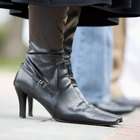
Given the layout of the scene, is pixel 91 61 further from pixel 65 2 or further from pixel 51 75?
pixel 65 2

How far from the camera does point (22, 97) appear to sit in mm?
2010

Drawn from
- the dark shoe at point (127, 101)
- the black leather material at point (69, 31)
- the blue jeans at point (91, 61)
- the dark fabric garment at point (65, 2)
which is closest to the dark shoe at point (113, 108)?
the blue jeans at point (91, 61)

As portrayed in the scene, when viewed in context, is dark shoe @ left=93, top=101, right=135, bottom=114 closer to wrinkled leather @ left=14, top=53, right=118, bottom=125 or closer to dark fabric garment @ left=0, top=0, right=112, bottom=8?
wrinkled leather @ left=14, top=53, right=118, bottom=125

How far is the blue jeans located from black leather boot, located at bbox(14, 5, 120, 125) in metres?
0.65

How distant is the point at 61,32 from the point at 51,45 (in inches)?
2.2

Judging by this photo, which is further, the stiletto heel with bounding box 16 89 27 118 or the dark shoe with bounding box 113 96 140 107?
the dark shoe with bounding box 113 96 140 107

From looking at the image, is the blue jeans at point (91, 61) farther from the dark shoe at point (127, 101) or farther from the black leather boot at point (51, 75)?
the black leather boot at point (51, 75)

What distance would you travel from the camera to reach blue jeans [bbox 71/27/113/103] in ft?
8.61

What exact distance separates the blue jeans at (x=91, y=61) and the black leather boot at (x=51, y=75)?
65 cm

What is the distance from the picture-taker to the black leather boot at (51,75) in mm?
1909

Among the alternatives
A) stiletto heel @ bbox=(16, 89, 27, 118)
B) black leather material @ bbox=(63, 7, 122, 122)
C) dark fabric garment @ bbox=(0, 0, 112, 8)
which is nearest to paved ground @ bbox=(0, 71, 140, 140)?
stiletto heel @ bbox=(16, 89, 27, 118)

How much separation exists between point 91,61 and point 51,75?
0.71 m

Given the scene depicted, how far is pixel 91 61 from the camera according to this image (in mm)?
2646

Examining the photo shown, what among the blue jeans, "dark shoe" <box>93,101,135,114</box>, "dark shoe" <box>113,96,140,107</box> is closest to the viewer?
"dark shoe" <box>93,101,135,114</box>
